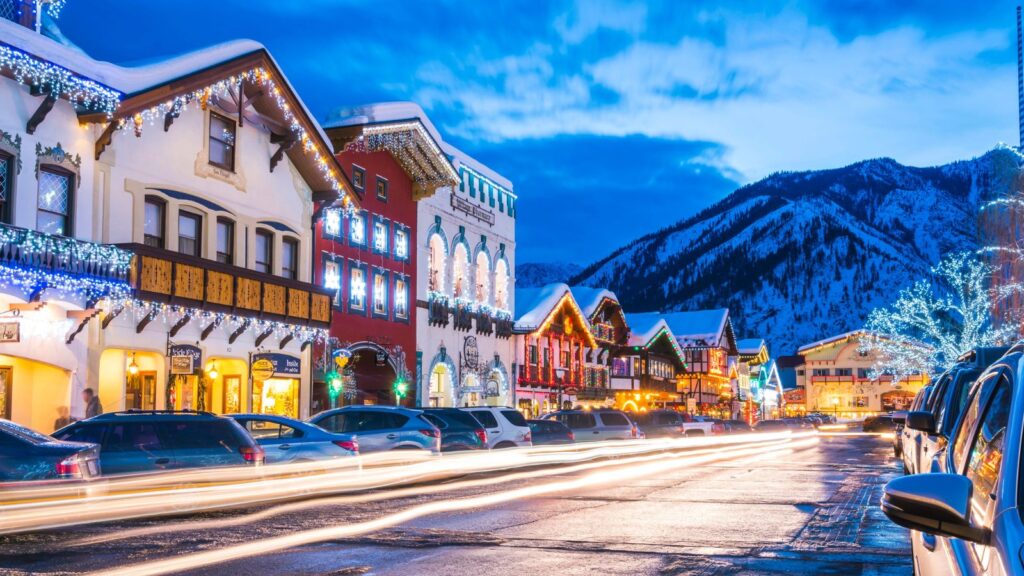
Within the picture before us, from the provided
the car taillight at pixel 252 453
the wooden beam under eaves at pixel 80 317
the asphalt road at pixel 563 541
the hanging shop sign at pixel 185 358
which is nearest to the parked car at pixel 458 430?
the hanging shop sign at pixel 185 358

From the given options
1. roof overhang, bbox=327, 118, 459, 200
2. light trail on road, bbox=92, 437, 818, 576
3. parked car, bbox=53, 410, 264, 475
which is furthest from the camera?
roof overhang, bbox=327, 118, 459, 200

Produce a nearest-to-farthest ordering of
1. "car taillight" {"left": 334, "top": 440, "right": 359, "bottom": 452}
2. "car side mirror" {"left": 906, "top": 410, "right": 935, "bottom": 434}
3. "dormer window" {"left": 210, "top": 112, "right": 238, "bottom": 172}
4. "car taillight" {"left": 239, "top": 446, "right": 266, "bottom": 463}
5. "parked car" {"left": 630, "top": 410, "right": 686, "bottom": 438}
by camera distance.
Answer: "car side mirror" {"left": 906, "top": 410, "right": 935, "bottom": 434}, "car taillight" {"left": 239, "top": 446, "right": 266, "bottom": 463}, "car taillight" {"left": 334, "top": 440, "right": 359, "bottom": 452}, "dormer window" {"left": 210, "top": 112, "right": 238, "bottom": 172}, "parked car" {"left": 630, "top": 410, "right": 686, "bottom": 438}

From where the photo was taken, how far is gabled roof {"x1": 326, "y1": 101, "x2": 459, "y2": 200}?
39875mm

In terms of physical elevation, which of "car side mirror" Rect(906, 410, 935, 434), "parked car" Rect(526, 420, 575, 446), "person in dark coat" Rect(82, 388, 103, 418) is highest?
"person in dark coat" Rect(82, 388, 103, 418)

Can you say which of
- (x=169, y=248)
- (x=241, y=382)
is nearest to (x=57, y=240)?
(x=169, y=248)

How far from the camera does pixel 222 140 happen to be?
32.0 metres

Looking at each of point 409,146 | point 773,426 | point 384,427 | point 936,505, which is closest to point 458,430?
point 384,427

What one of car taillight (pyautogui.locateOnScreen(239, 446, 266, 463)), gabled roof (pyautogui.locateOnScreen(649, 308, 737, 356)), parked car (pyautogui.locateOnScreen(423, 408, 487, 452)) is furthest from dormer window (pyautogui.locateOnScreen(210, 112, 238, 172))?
gabled roof (pyautogui.locateOnScreen(649, 308, 737, 356))

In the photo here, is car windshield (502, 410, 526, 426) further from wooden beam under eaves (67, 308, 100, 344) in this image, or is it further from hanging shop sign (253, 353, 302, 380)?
wooden beam under eaves (67, 308, 100, 344)

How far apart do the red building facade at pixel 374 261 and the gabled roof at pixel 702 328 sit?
53884 mm

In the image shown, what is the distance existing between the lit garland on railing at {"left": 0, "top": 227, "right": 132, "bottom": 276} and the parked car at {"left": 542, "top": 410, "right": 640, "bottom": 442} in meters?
17.4

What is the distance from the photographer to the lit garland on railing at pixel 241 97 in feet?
94.5

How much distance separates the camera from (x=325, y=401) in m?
38.0

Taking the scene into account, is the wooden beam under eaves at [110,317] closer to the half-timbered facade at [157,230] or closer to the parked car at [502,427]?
the half-timbered facade at [157,230]
